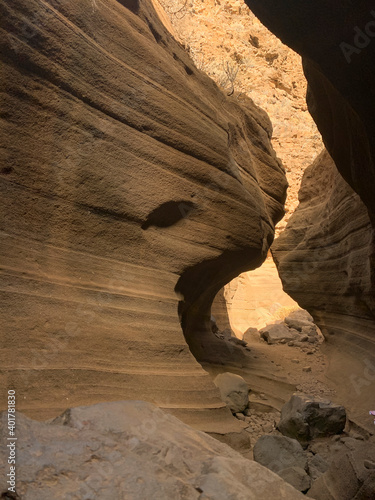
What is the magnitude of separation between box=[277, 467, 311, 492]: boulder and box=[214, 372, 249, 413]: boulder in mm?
1796

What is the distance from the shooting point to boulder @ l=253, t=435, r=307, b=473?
11.5ft

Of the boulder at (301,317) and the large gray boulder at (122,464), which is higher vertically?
the large gray boulder at (122,464)

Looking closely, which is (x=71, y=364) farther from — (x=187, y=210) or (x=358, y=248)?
(x=358, y=248)

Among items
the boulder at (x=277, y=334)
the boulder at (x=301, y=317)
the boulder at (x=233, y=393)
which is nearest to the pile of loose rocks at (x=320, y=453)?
the boulder at (x=233, y=393)

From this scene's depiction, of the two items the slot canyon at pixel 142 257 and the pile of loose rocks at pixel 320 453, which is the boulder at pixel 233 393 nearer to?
the slot canyon at pixel 142 257

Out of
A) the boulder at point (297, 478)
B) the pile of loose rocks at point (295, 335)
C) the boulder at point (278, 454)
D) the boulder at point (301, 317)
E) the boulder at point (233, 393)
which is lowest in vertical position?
the boulder at point (301, 317)

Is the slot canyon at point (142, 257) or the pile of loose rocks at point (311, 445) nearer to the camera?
the slot canyon at point (142, 257)

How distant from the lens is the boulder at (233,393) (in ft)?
16.9

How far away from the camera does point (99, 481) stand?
1.73 meters

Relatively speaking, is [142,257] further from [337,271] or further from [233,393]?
[337,271]

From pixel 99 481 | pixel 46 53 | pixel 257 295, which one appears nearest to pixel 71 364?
pixel 99 481

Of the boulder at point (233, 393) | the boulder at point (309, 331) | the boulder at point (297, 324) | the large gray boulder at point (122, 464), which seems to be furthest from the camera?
the boulder at point (297, 324)

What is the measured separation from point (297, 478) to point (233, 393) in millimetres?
1983

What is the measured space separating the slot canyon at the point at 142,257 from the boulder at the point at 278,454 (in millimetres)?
A: 15
